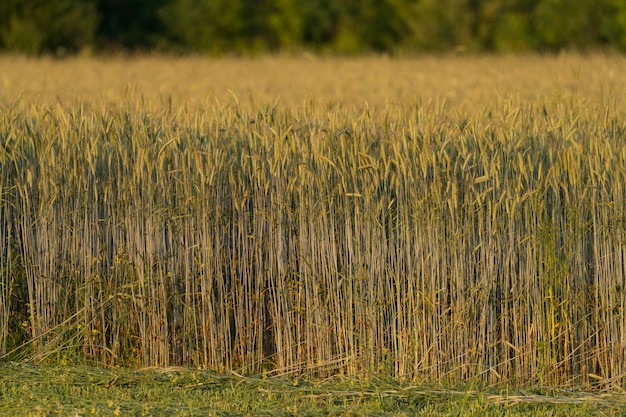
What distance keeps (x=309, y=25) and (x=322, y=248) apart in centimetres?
1933

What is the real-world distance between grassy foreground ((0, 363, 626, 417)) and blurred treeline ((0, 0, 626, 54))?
1633 cm

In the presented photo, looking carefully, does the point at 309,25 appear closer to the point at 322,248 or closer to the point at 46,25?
the point at 46,25

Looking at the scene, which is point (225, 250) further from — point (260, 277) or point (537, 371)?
point (537, 371)

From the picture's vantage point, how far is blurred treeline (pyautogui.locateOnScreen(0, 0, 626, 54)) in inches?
784

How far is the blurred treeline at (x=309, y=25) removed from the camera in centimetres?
1992

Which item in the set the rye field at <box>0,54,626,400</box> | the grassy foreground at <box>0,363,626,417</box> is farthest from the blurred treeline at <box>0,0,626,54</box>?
the grassy foreground at <box>0,363,626,417</box>

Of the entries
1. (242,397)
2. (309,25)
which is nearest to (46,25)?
(309,25)

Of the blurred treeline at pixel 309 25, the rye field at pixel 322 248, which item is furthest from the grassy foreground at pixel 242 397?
the blurred treeline at pixel 309 25

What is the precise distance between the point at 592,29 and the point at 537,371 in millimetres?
17758

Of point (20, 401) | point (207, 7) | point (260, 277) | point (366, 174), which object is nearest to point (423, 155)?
point (366, 174)

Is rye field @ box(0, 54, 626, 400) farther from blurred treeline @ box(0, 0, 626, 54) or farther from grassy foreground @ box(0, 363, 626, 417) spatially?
blurred treeline @ box(0, 0, 626, 54)

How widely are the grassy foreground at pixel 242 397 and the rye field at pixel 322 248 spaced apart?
14cm

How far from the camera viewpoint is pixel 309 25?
74.7 ft

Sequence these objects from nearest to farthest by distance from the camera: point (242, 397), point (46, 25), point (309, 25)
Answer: point (242, 397) < point (46, 25) < point (309, 25)
